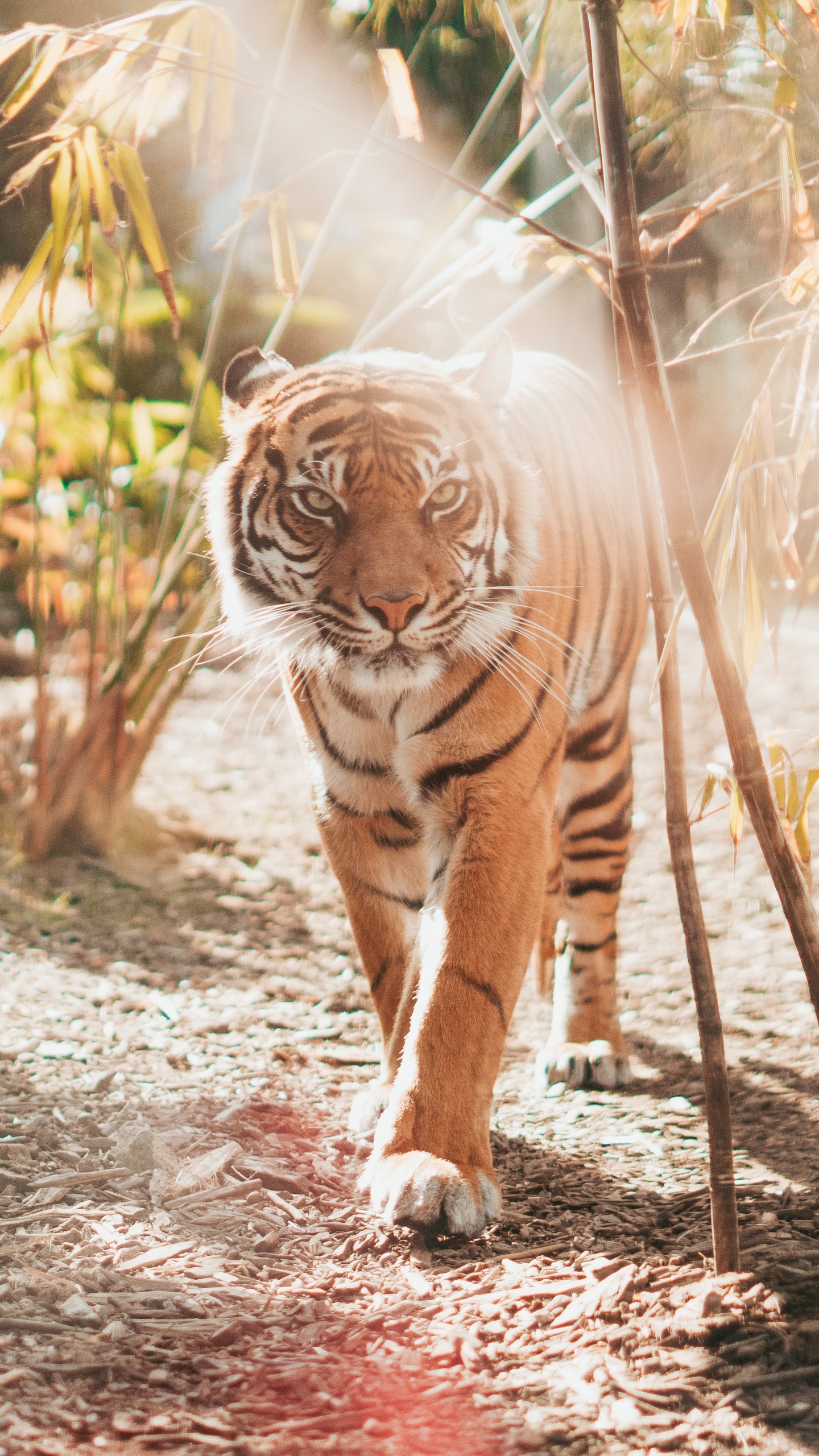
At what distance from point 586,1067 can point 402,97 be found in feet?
6.45

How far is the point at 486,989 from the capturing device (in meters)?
1.84

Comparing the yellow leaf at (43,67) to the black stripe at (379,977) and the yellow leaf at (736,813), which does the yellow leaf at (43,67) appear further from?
the black stripe at (379,977)

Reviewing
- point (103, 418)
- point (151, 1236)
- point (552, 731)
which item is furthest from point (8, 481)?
point (151, 1236)

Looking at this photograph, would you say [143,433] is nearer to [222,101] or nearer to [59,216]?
[222,101]

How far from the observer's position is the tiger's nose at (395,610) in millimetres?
1859

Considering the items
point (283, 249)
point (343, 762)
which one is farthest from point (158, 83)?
point (343, 762)

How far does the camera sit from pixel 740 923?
3576 mm

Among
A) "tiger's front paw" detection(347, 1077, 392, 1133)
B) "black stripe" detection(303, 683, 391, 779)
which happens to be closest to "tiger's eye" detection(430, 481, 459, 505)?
"black stripe" detection(303, 683, 391, 779)

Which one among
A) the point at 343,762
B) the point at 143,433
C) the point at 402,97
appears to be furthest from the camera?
the point at 143,433

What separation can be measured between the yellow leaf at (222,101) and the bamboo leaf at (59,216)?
8.4 inches

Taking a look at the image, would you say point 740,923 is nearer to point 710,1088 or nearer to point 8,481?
point 710,1088

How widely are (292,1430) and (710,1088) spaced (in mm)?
578

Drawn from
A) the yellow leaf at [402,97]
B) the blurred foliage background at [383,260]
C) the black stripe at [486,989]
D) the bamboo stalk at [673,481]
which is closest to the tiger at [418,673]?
the black stripe at [486,989]

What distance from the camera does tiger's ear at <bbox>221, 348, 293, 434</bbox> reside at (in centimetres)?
219
